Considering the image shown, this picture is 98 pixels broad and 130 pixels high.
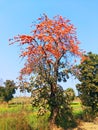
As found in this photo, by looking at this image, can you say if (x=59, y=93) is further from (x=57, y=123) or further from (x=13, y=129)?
(x=13, y=129)

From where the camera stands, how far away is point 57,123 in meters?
22.6

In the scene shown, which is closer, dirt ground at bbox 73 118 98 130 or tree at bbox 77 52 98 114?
A: dirt ground at bbox 73 118 98 130

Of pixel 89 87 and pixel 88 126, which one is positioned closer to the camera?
pixel 88 126

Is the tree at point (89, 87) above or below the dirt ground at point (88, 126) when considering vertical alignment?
above

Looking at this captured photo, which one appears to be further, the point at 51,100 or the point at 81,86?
the point at 81,86

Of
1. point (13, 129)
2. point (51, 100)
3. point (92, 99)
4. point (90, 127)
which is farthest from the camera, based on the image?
point (92, 99)

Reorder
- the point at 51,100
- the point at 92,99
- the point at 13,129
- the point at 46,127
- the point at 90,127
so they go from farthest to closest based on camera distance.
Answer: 1. the point at 92,99
2. the point at 90,127
3. the point at 51,100
4. the point at 46,127
5. the point at 13,129

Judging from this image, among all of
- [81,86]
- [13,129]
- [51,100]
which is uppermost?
[81,86]

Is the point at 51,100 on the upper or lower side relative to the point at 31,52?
lower

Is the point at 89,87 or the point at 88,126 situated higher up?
the point at 89,87

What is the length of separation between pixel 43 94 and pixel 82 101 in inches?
279

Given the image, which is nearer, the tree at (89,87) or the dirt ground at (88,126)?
the dirt ground at (88,126)

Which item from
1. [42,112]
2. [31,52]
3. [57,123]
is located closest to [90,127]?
[57,123]

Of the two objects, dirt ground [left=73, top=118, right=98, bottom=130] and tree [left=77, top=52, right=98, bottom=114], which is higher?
tree [left=77, top=52, right=98, bottom=114]
